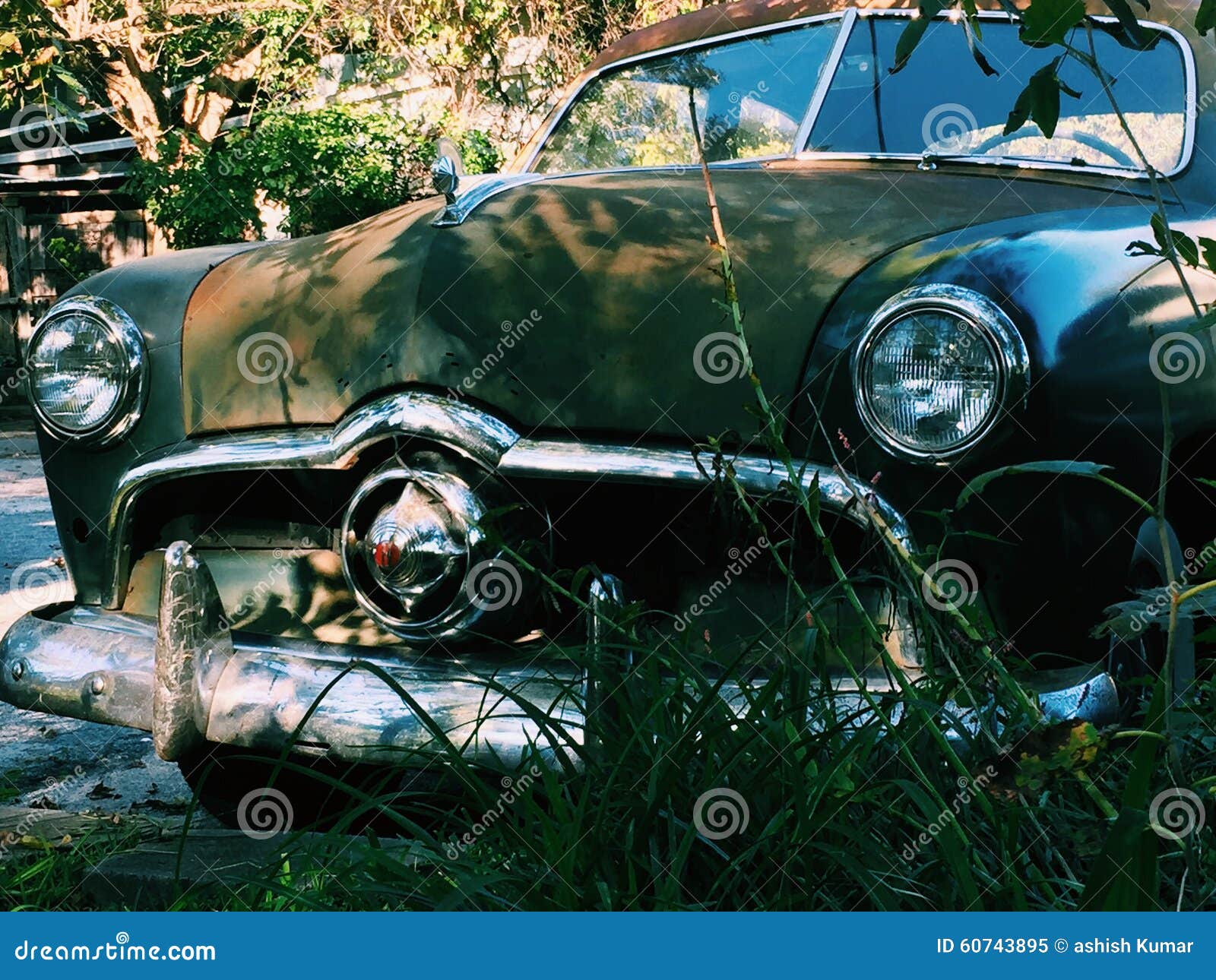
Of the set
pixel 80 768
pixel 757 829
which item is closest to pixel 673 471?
pixel 757 829

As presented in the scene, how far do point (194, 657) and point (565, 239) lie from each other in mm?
985

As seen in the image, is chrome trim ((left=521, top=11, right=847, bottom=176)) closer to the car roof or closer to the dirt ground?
the car roof

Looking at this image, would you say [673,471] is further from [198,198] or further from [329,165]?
[198,198]

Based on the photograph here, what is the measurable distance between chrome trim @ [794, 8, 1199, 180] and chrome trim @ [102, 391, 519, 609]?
116cm

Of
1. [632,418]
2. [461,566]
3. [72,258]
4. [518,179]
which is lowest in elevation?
[72,258]

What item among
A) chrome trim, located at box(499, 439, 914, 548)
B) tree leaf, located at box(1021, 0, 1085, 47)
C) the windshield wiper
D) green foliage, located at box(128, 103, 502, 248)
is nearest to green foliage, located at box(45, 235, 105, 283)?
green foliage, located at box(128, 103, 502, 248)

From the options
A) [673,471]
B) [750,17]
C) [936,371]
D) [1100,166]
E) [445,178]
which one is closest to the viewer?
[936,371]

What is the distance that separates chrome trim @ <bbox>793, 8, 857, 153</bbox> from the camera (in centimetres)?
321

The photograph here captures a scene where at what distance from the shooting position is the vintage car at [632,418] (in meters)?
2.15

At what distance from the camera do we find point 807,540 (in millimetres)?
2426

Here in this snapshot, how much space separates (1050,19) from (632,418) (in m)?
0.97

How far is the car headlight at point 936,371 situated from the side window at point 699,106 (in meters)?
1.17

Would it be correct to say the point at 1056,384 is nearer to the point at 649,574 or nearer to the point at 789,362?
the point at 789,362

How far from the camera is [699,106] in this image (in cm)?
361
